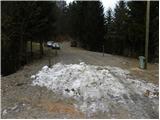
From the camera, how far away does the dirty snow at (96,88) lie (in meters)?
12.8

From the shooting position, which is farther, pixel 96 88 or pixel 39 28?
pixel 39 28

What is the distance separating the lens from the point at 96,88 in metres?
14.3

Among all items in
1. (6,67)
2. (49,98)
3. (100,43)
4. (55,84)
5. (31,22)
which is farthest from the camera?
(100,43)

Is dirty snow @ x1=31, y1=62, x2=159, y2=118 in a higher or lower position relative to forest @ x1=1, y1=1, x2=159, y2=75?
lower

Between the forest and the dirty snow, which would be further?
the forest

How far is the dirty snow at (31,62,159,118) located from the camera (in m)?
12.8

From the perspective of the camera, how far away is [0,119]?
11.7 m

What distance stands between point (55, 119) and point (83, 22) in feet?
139

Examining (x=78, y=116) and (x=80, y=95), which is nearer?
(x=78, y=116)

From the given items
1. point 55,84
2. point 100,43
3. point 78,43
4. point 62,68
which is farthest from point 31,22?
point 78,43

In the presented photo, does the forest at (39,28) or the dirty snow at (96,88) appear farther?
the forest at (39,28)

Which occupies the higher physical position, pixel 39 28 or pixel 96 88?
pixel 39 28

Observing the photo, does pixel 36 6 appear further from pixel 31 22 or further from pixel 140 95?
pixel 140 95

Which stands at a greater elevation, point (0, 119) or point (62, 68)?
point (62, 68)
